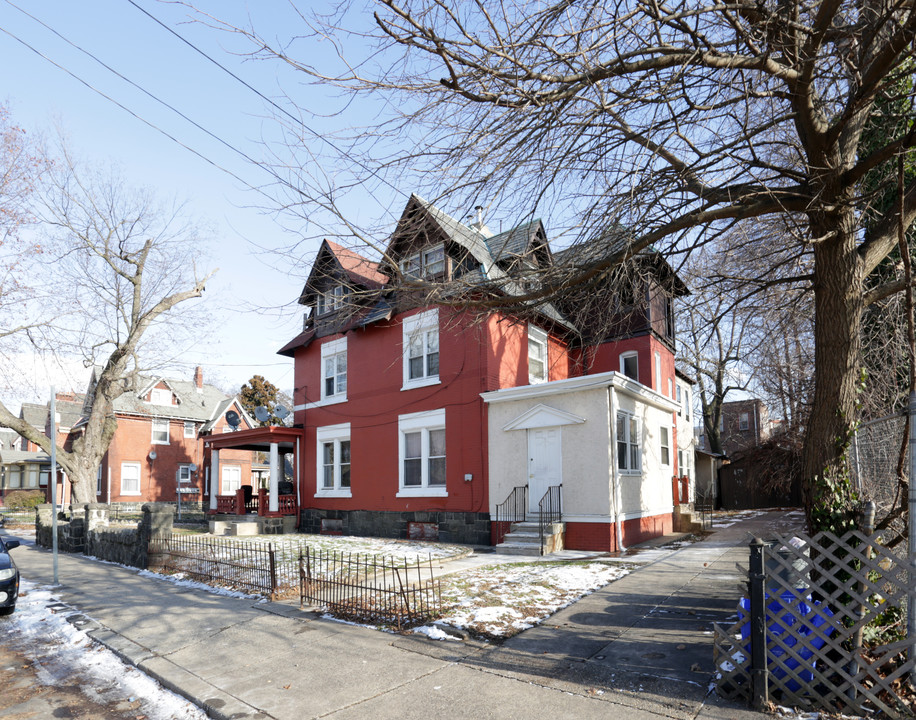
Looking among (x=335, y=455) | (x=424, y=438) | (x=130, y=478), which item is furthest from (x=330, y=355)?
(x=130, y=478)

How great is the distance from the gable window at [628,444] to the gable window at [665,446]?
297cm

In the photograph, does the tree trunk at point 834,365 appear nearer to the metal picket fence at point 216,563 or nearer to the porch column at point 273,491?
the metal picket fence at point 216,563

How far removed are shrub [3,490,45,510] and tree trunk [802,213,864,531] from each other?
46.9 m

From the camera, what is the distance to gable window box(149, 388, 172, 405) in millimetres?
41031

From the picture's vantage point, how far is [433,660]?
21.5 feet

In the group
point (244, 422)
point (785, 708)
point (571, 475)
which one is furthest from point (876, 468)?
point (244, 422)

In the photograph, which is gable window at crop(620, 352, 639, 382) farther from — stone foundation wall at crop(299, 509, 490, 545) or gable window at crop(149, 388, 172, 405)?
gable window at crop(149, 388, 172, 405)

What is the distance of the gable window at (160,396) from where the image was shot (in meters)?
41.0

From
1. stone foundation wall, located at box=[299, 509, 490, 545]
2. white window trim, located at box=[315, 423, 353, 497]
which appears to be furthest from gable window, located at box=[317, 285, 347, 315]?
stone foundation wall, located at box=[299, 509, 490, 545]

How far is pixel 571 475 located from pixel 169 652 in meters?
10.1

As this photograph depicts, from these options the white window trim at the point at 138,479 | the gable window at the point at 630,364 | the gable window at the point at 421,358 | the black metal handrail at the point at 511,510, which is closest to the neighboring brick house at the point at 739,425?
the gable window at the point at 630,364

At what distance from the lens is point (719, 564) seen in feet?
39.8

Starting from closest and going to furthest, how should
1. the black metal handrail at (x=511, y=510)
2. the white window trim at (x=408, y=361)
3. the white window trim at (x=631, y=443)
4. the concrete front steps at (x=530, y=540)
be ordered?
the concrete front steps at (x=530, y=540) → the white window trim at (x=631, y=443) → the black metal handrail at (x=511, y=510) → the white window trim at (x=408, y=361)

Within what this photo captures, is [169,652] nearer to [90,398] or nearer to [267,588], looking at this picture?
[267,588]
